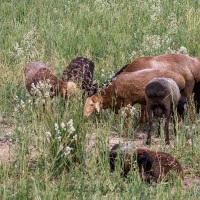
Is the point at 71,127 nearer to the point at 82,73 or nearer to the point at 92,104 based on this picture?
the point at 92,104

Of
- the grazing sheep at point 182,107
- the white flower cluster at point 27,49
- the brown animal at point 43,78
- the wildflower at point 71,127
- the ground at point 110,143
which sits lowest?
the ground at point 110,143

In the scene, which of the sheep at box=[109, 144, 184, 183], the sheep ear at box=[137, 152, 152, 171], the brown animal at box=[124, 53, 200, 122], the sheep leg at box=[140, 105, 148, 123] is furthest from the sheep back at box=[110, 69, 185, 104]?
the sheep ear at box=[137, 152, 152, 171]

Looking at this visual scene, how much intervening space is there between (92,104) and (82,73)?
1.02 metres

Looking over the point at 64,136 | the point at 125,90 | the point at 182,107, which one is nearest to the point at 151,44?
the point at 125,90

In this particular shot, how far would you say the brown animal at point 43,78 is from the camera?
941cm

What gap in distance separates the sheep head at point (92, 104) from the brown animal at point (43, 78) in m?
0.30

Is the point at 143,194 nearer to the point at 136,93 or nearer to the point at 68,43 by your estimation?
the point at 136,93

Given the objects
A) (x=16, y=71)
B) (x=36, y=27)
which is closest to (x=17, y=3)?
(x=36, y=27)

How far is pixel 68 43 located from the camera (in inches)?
464

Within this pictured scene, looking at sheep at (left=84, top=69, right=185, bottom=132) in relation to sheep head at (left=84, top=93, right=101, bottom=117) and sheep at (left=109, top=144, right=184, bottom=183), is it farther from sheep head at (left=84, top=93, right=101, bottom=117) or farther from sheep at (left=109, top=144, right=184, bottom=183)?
sheep at (left=109, top=144, right=184, bottom=183)

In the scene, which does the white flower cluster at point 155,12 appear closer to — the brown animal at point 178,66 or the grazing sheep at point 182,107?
the brown animal at point 178,66

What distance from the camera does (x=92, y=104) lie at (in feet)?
30.2

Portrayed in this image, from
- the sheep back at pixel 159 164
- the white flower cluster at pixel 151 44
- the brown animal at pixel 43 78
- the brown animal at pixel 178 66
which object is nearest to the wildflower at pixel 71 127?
the sheep back at pixel 159 164

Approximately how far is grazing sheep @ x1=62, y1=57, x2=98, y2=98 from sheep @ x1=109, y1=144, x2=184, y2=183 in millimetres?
2697
